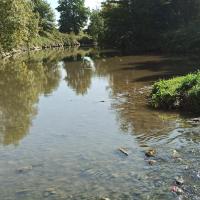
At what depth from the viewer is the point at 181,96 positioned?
773 inches

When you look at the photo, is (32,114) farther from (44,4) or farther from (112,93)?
(44,4)

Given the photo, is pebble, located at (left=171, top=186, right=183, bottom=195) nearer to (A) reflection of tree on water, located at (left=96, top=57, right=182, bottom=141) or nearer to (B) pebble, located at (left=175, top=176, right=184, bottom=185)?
(B) pebble, located at (left=175, top=176, right=184, bottom=185)

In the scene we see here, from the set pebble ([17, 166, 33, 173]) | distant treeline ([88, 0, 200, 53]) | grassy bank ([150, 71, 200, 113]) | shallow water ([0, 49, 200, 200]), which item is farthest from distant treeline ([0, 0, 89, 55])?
pebble ([17, 166, 33, 173])

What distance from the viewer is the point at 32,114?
20766 millimetres

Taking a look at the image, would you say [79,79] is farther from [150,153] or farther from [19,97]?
[150,153]

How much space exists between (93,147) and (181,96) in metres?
6.93

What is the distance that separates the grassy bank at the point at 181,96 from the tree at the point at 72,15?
393 ft

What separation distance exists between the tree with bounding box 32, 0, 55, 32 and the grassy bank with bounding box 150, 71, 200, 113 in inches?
4126

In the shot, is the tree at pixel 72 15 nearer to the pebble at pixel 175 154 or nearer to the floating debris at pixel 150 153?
the floating debris at pixel 150 153

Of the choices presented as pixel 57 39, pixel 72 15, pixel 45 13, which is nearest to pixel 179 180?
pixel 57 39

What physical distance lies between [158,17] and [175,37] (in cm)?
984

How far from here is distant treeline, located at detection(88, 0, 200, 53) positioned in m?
60.2

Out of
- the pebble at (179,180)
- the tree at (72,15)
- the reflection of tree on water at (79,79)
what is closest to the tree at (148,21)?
the reflection of tree on water at (79,79)

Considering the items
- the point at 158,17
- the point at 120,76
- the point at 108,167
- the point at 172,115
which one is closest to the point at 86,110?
the point at 172,115
